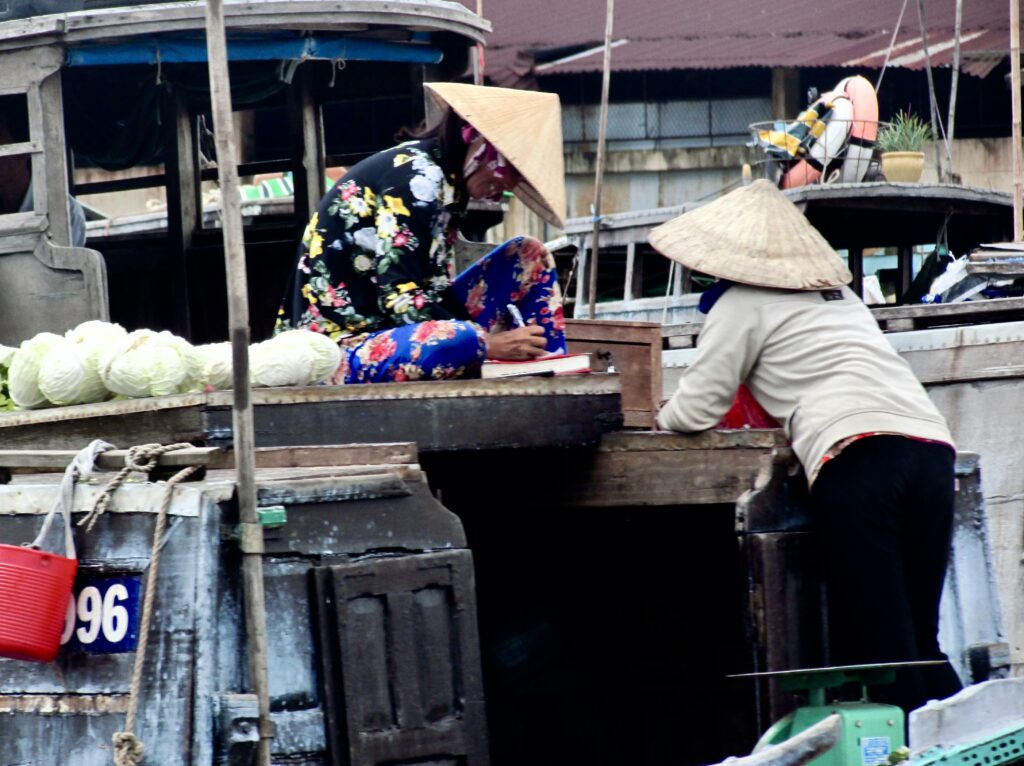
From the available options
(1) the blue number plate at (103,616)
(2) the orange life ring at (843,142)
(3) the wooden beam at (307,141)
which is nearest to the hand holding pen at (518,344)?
(1) the blue number plate at (103,616)

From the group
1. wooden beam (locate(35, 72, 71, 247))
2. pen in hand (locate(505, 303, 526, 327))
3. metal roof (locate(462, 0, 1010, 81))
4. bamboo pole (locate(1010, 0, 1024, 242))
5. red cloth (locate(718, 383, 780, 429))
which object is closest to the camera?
red cloth (locate(718, 383, 780, 429))

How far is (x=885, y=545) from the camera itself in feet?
10.6

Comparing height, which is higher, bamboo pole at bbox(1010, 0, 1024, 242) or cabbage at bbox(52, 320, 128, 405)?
bamboo pole at bbox(1010, 0, 1024, 242)

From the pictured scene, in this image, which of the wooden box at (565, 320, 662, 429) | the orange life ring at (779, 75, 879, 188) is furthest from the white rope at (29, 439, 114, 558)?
the orange life ring at (779, 75, 879, 188)

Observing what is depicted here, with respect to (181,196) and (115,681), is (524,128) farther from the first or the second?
(181,196)

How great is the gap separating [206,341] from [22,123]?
5.09 feet

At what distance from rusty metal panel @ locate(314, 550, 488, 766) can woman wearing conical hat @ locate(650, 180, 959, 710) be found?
0.98 meters

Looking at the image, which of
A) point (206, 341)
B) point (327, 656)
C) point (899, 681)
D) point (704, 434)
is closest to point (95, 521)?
point (327, 656)

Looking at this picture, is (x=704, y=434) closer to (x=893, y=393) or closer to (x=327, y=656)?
(x=893, y=393)

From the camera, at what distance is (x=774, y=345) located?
3.50 meters

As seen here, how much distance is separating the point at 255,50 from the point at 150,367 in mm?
2185

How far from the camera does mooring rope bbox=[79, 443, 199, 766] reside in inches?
96.5

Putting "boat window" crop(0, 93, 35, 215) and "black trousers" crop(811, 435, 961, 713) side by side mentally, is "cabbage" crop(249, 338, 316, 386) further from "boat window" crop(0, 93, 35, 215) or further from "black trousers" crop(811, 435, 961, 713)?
"boat window" crop(0, 93, 35, 215)

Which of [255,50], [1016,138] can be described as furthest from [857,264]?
[255,50]
